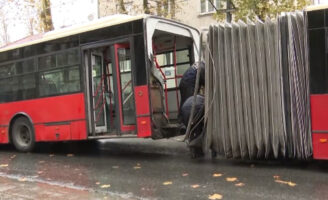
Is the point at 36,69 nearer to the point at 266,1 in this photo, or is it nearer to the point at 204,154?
the point at 204,154

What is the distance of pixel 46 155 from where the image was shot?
Result: 977 cm

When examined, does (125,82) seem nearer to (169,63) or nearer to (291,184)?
(169,63)

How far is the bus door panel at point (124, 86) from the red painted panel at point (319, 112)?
11.6 feet

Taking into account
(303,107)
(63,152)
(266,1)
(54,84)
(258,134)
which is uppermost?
(266,1)

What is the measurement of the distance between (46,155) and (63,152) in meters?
0.55

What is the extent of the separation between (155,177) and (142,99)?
1788mm

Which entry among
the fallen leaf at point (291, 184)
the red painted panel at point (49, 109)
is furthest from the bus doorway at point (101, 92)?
the fallen leaf at point (291, 184)

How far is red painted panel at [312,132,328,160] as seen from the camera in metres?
6.18

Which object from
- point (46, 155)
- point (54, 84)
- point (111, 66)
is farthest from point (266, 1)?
point (46, 155)

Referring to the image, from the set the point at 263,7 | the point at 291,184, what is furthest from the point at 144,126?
the point at 263,7

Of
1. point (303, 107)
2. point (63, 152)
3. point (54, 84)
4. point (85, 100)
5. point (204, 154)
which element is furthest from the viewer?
point (63, 152)

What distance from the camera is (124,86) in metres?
8.21

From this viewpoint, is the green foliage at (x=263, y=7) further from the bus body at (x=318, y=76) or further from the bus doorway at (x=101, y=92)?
the bus body at (x=318, y=76)

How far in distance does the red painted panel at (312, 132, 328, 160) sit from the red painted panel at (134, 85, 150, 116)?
3116mm
